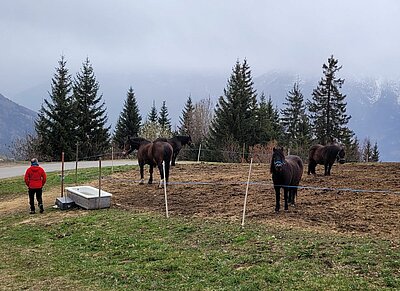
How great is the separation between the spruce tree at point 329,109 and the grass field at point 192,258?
3985 centimetres

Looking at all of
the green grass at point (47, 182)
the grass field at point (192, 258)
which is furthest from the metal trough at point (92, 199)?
the green grass at point (47, 182)

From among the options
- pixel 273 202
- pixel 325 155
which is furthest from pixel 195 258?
pixel 325 155

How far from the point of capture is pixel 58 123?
42438mm

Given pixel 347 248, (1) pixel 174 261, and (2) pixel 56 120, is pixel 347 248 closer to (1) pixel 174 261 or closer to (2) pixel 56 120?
(1) pixel 174 261

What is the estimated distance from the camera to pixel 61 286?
22.9 feet

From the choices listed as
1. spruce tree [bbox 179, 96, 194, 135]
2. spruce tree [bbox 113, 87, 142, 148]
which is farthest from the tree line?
spruce tree [bbox 179, 96, 194, 135]

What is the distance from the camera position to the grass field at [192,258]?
20.2 feet

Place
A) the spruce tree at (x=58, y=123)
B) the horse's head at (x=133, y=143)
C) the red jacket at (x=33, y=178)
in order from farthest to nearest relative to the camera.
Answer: the spruce tree at (x=58, y=123)
the horse's head at (x=133, y=143)
the red jacket at (x=33, y=178)

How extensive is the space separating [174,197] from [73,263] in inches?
235

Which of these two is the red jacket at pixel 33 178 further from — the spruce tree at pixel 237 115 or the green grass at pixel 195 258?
the spruce tree at pixel 237 115

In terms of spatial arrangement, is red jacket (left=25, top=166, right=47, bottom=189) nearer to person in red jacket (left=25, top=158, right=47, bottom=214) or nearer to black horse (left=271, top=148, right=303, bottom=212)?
person in red jacket (left=25, top=158, right=47, bottom=214)

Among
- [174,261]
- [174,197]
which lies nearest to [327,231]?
[174,261]

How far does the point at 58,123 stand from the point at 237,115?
19254 mm

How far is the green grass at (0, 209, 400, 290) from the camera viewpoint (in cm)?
615
